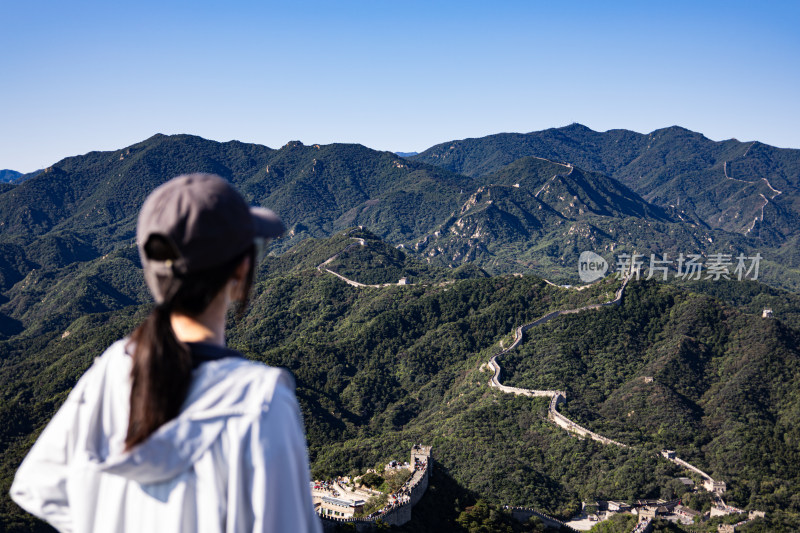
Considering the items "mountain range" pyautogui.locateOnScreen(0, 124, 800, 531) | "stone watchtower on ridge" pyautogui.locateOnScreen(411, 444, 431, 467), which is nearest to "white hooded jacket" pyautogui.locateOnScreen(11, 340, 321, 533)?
"mountain range" pyautogui.locateOnScreen(0, 124, 800, 531)

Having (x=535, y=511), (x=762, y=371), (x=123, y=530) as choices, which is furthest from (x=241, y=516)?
(x=762, y=371)

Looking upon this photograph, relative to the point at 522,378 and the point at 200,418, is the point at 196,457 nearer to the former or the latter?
the point at 200,418

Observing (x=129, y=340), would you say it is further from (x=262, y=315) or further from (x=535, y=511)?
(x=262, y=315)
